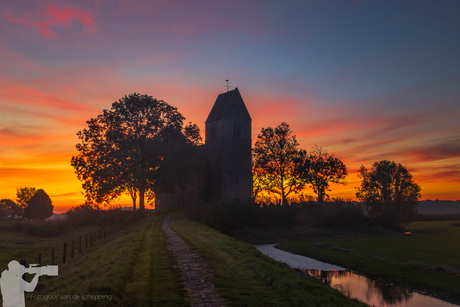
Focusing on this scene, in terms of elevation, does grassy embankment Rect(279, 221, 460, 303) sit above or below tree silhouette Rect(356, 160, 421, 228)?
below

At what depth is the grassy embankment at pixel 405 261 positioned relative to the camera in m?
23.4

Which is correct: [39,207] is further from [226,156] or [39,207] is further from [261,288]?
[261,288]

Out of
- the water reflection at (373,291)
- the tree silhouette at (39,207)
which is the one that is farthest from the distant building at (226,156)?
the tree silhouette at (39,207)

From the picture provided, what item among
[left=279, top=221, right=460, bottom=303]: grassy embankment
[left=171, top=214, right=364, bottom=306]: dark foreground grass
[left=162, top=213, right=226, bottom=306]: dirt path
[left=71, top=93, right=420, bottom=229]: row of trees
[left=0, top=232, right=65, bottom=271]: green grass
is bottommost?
[left=279, top=221, right=460, bottom=303]: grassy embankment

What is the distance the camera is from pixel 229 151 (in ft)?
244

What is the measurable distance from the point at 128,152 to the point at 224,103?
74.4 feet

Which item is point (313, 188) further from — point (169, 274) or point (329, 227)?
point (169, 274)

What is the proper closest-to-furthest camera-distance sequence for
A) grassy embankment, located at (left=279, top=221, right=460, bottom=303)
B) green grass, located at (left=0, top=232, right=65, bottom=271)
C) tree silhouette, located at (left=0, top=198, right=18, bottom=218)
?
grassy embankment, located at (left=279, top=221, right=460, bottom=303) → green grass, located at (left=0, top=232, right=65, bottom=271) → tree silhouette, located at (left=0, top=198, right=18, bottom=218)

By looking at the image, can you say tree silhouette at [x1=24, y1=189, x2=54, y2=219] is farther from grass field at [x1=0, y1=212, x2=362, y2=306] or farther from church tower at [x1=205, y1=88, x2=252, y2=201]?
grass field at [x1=0, y1=212, x2=362, y2=306]

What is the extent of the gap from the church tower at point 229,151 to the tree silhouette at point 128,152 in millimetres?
9488

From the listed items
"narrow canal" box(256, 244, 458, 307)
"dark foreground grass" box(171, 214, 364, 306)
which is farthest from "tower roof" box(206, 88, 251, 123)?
"dark foreground grass" box(171, 214, 364, 306)

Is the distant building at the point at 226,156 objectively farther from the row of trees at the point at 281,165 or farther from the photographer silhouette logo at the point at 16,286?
the photographer silhouette logo at the point at 16,286

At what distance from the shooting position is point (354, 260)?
32531mm

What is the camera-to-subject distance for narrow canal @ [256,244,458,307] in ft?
69.2
